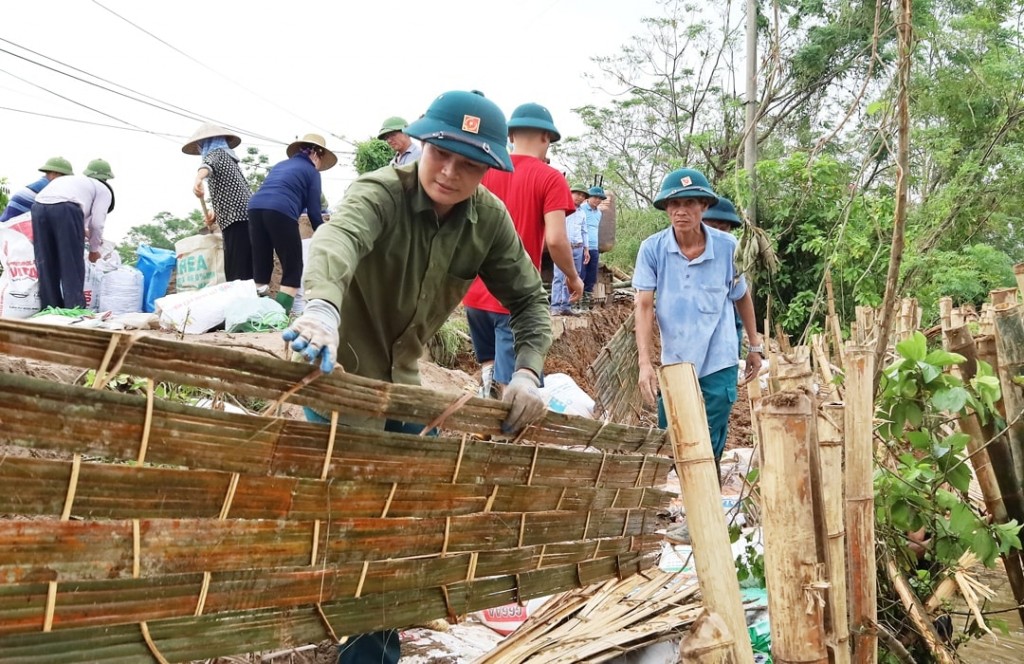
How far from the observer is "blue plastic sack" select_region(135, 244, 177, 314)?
Answer: 6469mm

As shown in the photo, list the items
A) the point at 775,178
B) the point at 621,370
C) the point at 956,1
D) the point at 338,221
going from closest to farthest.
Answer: the point at 338,221 → the point at 621,370 → the point at 775,178 → the point at 956,1

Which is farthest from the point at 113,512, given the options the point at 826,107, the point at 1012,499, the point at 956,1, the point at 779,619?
the point at 826,107

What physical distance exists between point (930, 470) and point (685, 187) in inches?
63.4

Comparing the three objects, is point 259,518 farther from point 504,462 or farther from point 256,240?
point 256,240

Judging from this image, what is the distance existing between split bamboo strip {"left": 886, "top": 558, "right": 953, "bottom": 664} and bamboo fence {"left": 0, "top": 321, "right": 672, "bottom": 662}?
1478 millimetres

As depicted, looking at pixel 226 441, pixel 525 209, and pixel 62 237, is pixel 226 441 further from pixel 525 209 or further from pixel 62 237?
pixel 62 237

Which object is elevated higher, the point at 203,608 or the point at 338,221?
the point at 338,221

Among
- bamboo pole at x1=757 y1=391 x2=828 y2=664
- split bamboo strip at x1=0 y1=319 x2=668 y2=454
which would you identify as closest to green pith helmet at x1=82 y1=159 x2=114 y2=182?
split bamboo strip at x1=0 y1=319 x2=668 y2=454

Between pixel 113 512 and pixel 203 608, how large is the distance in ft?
0.80

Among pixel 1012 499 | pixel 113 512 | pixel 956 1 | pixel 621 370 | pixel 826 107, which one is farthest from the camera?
pixel 826 107

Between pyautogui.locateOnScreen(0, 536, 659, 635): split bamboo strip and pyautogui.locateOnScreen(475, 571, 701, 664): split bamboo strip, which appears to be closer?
pyautogui.locateOnScreen(0, 536, 659, 635): split bamboo strip

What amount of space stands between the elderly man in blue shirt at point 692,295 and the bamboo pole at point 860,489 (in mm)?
1550

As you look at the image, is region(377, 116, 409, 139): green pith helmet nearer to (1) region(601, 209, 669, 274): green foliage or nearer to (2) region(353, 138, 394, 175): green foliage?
(2) region(353, 138, 394, 175): green foliage

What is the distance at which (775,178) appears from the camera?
504 inches
